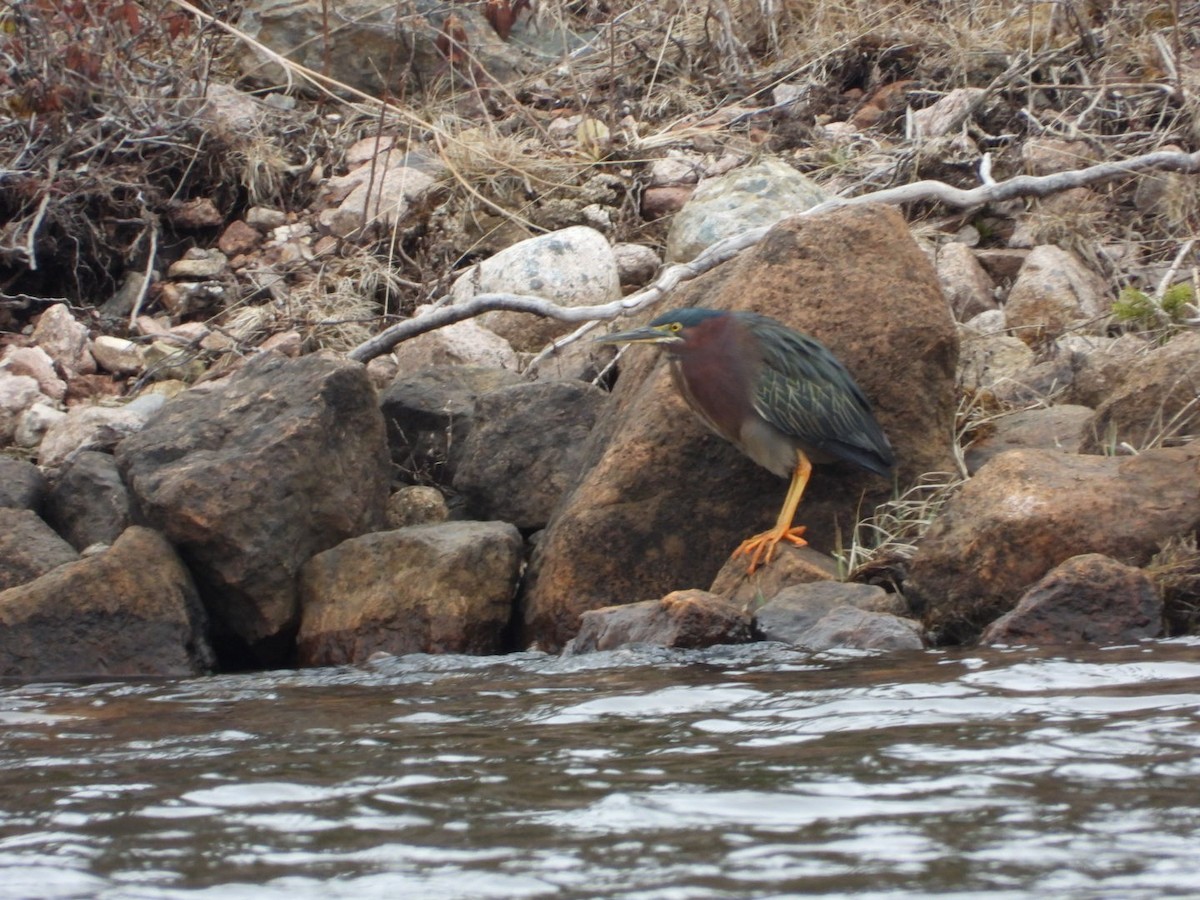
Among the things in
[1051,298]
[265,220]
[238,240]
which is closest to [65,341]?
[238,240]

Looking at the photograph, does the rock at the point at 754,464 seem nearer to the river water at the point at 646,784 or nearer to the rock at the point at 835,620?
the rock at the point at 835,620

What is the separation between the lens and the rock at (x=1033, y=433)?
6172 millimetres

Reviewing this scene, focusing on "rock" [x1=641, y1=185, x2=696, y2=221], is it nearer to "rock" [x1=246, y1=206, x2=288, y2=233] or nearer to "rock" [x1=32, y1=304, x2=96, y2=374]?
"rock" [x1=246, y1=206, x2=288, y2=233]

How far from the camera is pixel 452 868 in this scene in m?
2.73

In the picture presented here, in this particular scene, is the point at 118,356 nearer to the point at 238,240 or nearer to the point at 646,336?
the point at 238,240

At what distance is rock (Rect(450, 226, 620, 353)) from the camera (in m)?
7.80

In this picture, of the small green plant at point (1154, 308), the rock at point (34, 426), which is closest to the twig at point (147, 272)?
the rock at point (34, 426)

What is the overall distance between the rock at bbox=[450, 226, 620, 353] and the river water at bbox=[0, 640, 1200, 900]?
3269mm

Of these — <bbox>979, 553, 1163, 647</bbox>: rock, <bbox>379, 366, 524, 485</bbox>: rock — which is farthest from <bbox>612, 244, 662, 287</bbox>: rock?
<bbox>979, 553, 1163, 647</bbox>: rock

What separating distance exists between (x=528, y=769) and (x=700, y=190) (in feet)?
17.3

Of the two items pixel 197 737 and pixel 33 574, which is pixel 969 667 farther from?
pixel 33 574

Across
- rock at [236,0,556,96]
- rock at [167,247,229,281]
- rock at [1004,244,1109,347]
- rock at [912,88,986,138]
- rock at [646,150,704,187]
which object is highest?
rock at [236,0,556,96]

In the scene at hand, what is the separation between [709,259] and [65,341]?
→ 3.29m

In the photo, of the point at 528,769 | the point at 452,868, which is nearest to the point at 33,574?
the point at 528,769
